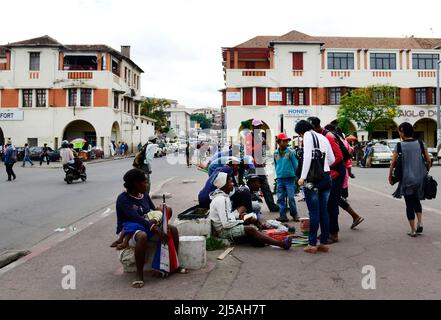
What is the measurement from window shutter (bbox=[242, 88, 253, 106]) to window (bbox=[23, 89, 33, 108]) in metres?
21.2

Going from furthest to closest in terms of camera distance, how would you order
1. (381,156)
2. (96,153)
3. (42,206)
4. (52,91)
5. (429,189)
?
(52,91), (96,153), (381,156), (42,206), (429,189)

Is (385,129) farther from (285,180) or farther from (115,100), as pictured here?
(285,180)

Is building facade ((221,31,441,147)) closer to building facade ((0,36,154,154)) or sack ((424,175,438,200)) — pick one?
building facade ((0,36,154,154))

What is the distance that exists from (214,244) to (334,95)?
1491 inches

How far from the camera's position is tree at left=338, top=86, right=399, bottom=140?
115ft

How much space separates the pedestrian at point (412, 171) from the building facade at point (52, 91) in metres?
38.7

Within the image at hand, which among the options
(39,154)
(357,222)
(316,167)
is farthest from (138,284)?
(39,154)

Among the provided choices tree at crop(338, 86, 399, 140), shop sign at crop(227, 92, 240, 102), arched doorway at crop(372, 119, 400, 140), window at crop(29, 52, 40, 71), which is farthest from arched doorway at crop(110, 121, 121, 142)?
arched doorway at crop(372, 119, 400, 140)

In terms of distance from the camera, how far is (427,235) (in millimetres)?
6840

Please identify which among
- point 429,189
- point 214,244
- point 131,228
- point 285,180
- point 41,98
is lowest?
point 214,244

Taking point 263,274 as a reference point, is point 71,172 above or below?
above

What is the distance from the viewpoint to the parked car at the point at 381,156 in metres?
26.0

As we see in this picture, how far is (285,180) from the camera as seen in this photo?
8.33 metres
